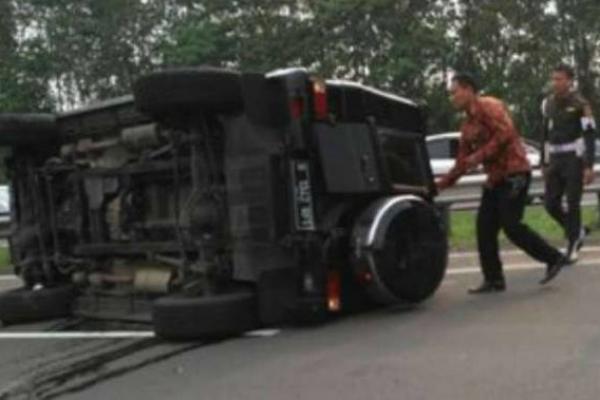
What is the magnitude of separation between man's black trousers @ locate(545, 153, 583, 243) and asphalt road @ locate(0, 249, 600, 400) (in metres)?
1.57

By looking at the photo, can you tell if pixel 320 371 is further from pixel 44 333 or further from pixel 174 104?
pixel 44 333

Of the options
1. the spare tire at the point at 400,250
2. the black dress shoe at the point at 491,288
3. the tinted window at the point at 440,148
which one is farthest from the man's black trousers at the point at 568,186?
the tinted window at the point at 440,148

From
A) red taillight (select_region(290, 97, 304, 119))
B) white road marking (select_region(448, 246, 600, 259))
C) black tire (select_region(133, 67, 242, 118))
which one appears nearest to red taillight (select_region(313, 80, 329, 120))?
red taillight (select_region(290, 97, 304, 119))

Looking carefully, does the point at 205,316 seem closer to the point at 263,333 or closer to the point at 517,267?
the point at 263,333

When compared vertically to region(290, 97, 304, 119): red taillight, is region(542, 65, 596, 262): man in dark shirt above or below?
below

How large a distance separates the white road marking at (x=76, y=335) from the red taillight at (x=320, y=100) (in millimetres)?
1830

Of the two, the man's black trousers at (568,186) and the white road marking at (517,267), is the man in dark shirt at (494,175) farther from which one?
the man's black trousers at (568,186)

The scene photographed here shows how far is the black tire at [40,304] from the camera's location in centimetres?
938

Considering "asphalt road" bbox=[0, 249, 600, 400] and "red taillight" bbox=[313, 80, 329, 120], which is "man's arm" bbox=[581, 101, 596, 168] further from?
"red taillight" bbox=[313, 80, 329, 120]

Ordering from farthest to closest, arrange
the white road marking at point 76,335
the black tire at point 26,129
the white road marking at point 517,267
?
the white road marking at point 517,267
the black tire at point 26,129
the white road marking at point 76,335

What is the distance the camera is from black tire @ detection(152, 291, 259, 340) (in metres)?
7.62

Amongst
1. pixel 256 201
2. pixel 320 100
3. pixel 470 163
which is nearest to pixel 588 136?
pixel 470 163

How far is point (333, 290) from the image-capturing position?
7871 millimetres

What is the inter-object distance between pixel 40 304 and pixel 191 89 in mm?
2676
